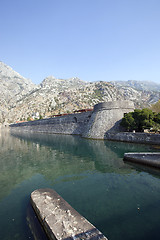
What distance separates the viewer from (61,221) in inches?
231

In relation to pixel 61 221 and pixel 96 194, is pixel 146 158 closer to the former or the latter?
pixel 96 194

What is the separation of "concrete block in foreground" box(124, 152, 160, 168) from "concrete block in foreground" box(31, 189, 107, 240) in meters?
10.8

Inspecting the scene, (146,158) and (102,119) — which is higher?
(102,119)

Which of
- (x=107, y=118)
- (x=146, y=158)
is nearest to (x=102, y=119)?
(x=107, y=118)

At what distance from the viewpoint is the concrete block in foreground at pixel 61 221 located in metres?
4.99

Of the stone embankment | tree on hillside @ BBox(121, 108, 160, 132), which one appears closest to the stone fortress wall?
the stone embankment

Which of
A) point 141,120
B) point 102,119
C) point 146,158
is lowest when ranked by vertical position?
point 146,158

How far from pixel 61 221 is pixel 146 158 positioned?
1195 cm

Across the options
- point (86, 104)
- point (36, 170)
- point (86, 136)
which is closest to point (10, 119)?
point (86, 104)

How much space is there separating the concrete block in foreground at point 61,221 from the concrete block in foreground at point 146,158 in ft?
35.4

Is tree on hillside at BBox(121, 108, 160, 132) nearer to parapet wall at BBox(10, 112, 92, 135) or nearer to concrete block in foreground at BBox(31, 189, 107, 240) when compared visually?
parapet wall at BBox(10, 112, 92, 135)

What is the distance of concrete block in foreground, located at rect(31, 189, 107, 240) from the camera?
16.4ft

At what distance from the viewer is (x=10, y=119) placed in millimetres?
151625

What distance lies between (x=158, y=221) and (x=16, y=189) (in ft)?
31.2
